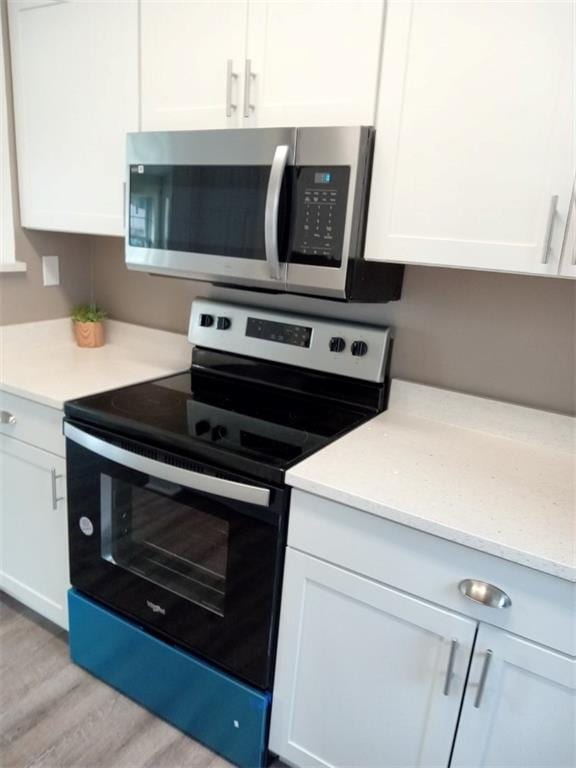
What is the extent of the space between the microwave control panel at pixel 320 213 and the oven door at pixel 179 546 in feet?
1.90

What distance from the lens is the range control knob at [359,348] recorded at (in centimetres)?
168

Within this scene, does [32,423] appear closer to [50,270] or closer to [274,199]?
[50,270]

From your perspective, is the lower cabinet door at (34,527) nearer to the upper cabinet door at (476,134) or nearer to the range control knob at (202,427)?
the range control knob at (202,427)

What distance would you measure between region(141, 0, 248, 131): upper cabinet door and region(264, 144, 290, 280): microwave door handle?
0.78ft

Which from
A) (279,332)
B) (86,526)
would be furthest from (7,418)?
(279,332)

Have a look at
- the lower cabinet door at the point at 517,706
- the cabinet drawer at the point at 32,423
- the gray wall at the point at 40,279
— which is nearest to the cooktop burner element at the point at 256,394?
the cabinet drawer at the point at 32,423

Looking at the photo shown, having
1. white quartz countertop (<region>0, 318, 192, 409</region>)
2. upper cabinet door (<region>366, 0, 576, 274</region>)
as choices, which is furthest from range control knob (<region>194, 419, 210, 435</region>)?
upper cabinet door (<region>366, 0, 576, 274</region>)

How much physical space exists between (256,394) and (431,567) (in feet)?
2.85

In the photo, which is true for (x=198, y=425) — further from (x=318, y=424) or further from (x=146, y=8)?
(x=146, y=8)

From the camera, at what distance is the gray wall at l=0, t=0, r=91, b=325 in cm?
209

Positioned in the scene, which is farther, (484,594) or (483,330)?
(483,330)

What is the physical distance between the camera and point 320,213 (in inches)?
53.7

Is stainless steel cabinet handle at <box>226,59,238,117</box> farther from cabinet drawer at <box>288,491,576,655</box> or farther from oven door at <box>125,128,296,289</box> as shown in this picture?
cabinet drawer at <box>288,491,576,655</box>

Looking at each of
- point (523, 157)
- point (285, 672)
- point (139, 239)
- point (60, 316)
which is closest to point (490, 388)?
point (523, 157)
